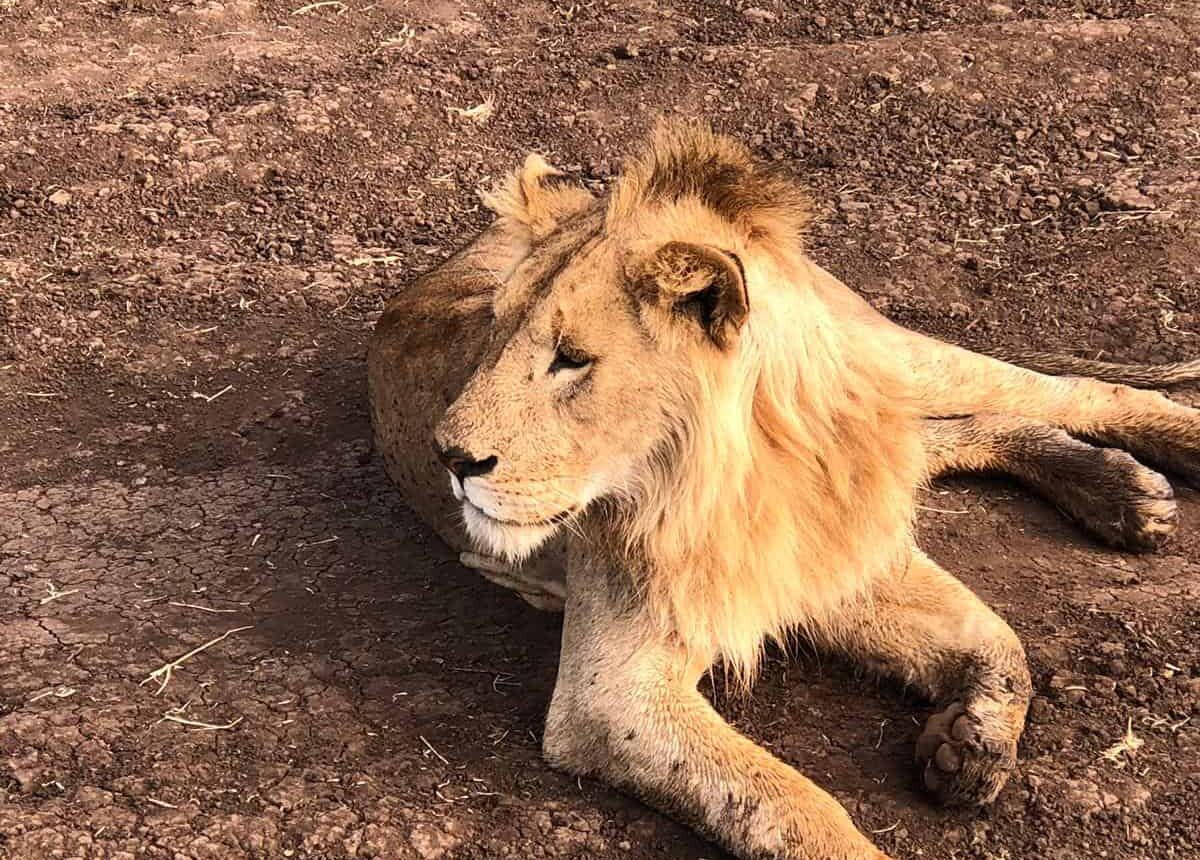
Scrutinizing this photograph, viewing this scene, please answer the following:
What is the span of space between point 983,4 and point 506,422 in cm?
541

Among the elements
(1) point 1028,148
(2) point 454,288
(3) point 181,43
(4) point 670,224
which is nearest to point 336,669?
(2) point 454,288

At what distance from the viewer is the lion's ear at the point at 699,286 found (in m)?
3.09

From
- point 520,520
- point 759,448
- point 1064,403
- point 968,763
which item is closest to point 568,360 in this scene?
point 520,520

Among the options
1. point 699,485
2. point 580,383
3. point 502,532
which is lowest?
point 502,532

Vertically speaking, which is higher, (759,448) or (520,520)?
(759,448)

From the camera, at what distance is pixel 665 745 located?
353 centimetres

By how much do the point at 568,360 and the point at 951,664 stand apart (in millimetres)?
1308

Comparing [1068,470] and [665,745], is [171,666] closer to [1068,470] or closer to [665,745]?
[665,745]

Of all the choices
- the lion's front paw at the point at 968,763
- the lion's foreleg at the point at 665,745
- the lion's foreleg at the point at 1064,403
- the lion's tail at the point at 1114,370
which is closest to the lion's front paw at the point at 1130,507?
the lion's foreleg at the point at 1064,403

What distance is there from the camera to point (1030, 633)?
408 centimetres

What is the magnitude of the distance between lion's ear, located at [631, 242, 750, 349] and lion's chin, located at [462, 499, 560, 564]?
0.54 metres

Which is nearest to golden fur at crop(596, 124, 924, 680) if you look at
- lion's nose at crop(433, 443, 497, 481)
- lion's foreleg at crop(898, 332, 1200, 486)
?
lion's nose at crop(433, 443, 497, 481)

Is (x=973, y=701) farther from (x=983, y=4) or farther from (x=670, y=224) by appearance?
(x=983, y=4)

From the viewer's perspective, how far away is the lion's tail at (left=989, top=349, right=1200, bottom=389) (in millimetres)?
4984
